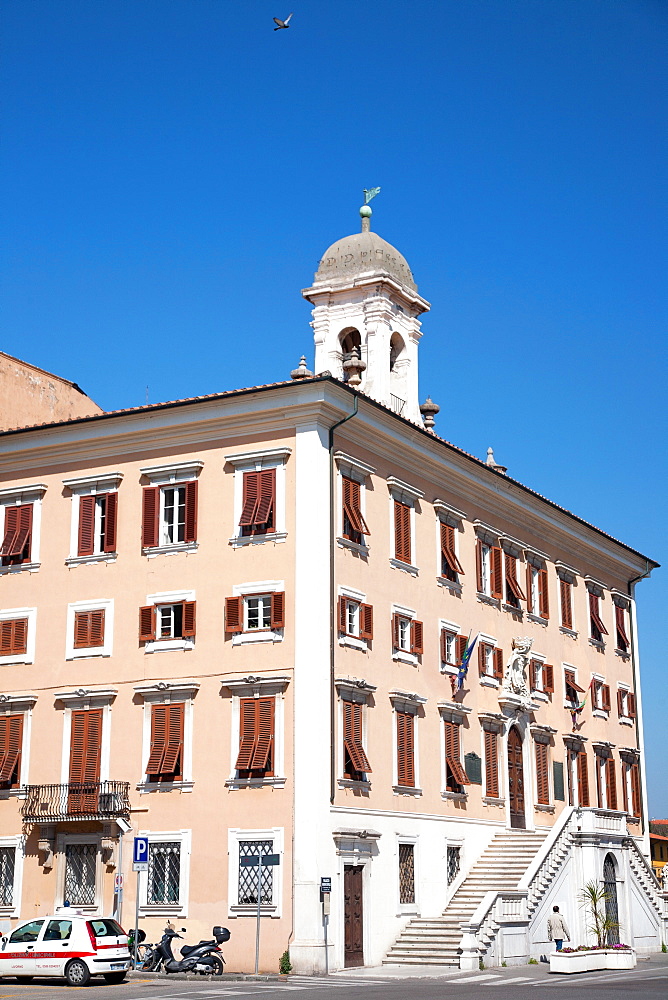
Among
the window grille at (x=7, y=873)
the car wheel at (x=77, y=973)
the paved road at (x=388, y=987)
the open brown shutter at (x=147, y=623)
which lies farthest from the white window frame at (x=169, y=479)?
the car wheel at (x=77, y=973)

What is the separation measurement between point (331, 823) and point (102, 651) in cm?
845

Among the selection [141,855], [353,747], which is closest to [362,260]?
[353,747]

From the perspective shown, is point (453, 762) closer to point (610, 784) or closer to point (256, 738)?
point (256, 738)

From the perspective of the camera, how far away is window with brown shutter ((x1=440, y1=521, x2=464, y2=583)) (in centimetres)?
4388

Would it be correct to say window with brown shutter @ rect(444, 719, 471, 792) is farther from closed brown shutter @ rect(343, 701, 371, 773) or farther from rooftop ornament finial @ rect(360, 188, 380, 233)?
rooftop ornament finial @ rect(360, 188, 380, 233)

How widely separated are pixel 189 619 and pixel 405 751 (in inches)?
289

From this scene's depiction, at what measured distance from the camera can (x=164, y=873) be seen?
122ft

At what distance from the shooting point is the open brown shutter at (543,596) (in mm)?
50281

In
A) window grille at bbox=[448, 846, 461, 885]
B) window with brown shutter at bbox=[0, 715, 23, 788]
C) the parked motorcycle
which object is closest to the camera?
the parked motorcycle

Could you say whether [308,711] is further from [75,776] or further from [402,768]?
[75,776]

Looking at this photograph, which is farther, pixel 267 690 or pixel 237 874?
pixel 267 690

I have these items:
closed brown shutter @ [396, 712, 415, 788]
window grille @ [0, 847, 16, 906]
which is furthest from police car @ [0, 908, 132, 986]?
closed brown shutter @ [396, 712, 415, 788]

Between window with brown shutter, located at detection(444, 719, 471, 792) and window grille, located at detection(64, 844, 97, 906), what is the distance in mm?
10774

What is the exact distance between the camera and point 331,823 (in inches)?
1410
